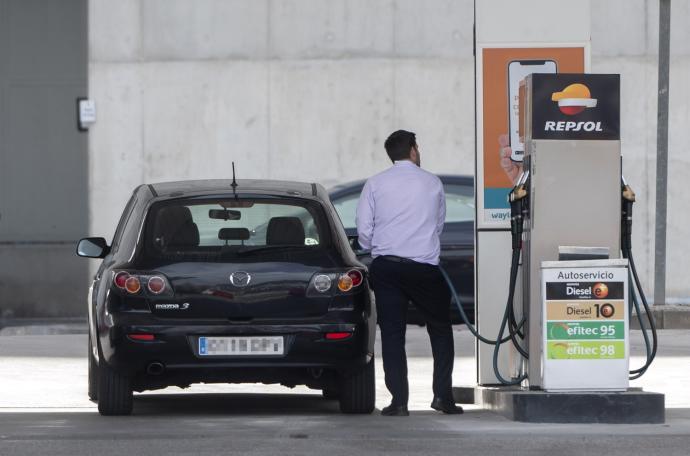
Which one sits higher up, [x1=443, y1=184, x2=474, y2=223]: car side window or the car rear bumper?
[x1=443, y1=184, x2=474, y2=223]: car side window

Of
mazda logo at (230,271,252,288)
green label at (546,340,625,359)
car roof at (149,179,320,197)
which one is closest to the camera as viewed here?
green label at (546,340,625,359)

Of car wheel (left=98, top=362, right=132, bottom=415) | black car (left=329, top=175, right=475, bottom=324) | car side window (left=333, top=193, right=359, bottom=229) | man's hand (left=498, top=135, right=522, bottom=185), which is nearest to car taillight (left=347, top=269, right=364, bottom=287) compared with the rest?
car wheel (left=98, top=362, right=132, bottom=415)

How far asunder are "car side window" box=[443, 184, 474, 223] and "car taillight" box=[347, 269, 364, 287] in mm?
6932

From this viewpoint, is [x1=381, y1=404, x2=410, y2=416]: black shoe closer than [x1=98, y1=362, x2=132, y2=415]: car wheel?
No

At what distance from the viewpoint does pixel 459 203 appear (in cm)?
1778

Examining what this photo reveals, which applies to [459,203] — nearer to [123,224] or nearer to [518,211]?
[123,224]

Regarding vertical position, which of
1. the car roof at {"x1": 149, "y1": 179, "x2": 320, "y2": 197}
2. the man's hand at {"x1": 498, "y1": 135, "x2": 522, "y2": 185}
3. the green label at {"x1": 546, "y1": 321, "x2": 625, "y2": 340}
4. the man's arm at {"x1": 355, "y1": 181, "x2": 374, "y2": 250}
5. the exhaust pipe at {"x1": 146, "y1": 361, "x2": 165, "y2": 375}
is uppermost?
the man's hand at {"x1": 498, "y1": 135, "x2": 522, "y2": 185}

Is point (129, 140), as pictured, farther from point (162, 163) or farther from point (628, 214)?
point (628, 214)

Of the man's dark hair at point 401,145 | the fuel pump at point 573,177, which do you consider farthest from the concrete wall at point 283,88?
the fuel pump at point 573,177

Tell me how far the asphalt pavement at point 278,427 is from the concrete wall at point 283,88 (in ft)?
23.0

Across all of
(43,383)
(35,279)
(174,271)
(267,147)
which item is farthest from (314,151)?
(174,271)

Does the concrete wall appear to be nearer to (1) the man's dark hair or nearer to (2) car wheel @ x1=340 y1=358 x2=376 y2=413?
(1) the man's dark hair

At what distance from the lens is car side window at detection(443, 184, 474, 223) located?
17.7 metres

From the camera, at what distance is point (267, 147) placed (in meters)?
21.2
